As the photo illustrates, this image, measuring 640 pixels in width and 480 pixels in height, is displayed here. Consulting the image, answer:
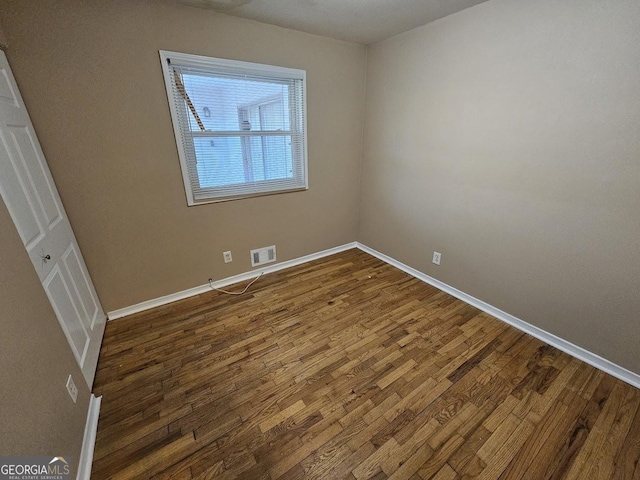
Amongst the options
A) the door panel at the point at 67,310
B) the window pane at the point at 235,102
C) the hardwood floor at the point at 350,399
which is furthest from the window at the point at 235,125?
the hardwood floor at the point at 350,399

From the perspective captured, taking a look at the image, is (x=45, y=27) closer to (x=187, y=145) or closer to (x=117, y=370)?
(x=187, y=145)

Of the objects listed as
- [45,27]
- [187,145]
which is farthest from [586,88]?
[45,27]

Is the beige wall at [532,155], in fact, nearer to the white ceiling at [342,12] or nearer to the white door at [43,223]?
the white ceiling at [342,12]

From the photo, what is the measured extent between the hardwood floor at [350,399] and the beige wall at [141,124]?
53cm

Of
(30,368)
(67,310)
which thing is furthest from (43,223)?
(30,368)

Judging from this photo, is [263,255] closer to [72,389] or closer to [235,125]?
[235,125]

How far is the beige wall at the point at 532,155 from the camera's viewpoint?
4.93 feet

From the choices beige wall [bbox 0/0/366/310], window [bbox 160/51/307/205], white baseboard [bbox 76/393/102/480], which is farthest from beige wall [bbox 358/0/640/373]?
white baseboard [bbox 76/393/102/480]

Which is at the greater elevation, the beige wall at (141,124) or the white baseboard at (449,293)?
the beige wall at (141,124)

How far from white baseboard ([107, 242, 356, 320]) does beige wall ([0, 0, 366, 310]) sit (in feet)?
0.24

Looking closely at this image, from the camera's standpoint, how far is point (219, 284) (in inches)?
105

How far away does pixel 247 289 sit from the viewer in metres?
2.66

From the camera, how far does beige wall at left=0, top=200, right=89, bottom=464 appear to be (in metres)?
0.89

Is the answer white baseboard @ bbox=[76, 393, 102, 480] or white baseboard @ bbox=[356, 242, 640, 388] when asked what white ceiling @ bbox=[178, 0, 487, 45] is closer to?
white baseboard @ bbox=[356, 242, 640, 388]
